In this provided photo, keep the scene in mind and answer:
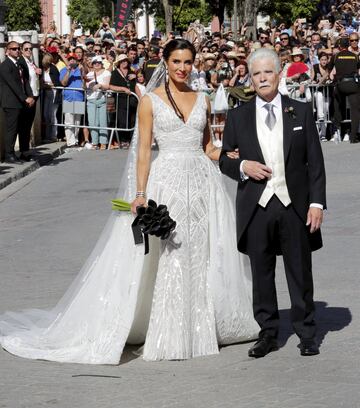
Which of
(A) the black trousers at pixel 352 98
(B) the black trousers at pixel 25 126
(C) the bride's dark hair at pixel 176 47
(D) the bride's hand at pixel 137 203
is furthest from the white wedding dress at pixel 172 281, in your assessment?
(A) the black trousers at pixel 352 98

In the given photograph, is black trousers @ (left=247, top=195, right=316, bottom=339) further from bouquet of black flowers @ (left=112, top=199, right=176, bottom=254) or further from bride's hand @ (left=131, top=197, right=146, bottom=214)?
bride's hand @ (left=131, top=197, right=146, bottom=214)

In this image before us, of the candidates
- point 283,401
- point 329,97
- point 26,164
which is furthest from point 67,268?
point 329,97

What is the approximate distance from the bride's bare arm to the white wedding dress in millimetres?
47

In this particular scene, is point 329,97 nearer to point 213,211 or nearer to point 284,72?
point 284,72

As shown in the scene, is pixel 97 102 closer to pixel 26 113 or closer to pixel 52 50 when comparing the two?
pixel 52 50

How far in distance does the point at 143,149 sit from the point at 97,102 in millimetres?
17759

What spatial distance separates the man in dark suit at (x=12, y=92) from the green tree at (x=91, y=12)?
203 feet

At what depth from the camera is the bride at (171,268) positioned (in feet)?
26.2

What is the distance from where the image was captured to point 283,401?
6.77m

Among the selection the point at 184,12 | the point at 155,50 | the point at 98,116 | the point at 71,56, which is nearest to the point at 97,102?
the point at 98,116

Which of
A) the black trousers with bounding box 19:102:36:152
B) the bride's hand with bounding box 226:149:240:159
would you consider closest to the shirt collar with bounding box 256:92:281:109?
the bride's hand with bounding box 226:149:240:159

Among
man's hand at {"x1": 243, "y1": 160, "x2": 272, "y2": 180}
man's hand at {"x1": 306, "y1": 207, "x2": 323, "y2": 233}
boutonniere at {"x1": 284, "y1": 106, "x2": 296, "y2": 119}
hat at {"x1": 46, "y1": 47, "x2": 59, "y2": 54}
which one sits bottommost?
hat at {"x1": 46, "y1": 47, "x2": 59, "y2": 54}

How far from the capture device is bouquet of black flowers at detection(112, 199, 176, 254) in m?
7.79

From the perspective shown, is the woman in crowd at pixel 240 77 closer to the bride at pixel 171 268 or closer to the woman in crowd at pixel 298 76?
the woman in crowd at pixel 298 76
